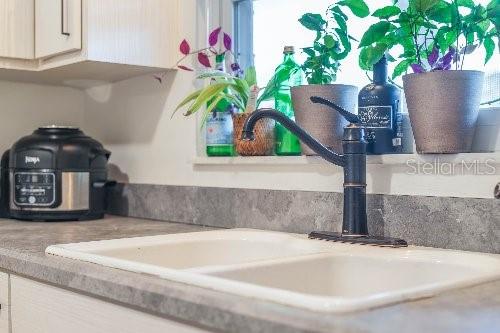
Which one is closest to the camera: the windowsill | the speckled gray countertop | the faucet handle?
the speckled gray countertop

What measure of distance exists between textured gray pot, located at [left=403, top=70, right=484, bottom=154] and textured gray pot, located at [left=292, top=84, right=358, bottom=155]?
0.81ft

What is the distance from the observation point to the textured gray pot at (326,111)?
1.54 metres

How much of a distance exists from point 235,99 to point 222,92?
4 centimetres

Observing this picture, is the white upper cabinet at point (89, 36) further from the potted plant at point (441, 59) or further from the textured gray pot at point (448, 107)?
the textured gray pot at point (448, 107)

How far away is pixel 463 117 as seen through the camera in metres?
1.29

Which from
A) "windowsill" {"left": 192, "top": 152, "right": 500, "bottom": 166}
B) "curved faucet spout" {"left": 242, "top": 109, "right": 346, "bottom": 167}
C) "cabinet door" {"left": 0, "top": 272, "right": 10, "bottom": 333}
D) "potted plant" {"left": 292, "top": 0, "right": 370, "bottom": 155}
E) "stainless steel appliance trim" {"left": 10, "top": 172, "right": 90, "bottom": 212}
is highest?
"potted plant" {"left": 292, "top": 0, "right": 370, "bottom": 155}

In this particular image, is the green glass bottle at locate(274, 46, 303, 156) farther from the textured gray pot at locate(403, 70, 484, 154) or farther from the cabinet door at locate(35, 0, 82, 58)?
the cabinet door at locate(35, 0, 82, 58)

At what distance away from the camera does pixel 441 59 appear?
1.35 meters

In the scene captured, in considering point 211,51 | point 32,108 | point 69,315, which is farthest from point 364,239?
point 32,108

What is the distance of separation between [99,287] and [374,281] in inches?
20.1

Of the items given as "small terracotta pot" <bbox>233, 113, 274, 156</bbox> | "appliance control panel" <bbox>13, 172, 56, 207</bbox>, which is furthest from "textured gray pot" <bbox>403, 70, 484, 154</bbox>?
"appliance control panel" <bbox>13, 172, 56, 207</bbox>

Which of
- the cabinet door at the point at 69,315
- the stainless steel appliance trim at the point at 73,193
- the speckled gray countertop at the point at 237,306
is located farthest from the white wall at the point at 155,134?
the cabinet door at the point at 69,315

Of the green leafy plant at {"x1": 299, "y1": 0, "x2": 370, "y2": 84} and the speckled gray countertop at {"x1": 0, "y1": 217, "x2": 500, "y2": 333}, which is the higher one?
the green leafy plant at {"x1": 299, "y1": 0, "x2": 370, "y2": 84}

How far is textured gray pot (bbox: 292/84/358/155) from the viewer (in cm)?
154
